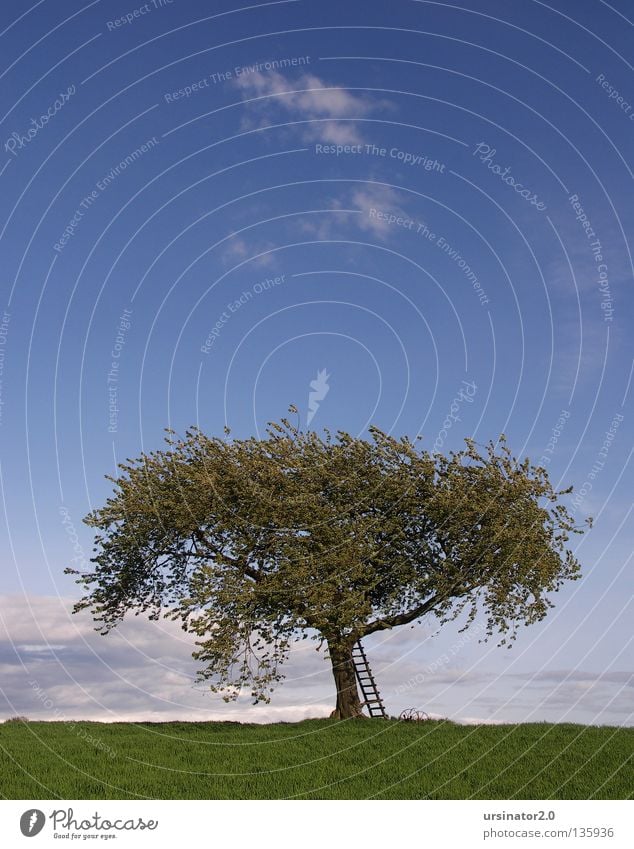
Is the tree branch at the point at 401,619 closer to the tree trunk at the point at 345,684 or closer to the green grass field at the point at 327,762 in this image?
the tree trunk at the point at 345,684

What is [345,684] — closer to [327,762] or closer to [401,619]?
[401,619]

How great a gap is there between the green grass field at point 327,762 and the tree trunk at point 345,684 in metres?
1.85

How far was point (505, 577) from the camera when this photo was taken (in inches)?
1353

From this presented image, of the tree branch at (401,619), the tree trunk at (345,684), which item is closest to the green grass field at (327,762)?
the tree trunk at (345,684)

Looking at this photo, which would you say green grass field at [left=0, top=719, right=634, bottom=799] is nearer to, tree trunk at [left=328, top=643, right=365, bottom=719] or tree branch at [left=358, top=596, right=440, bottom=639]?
tree trunk at [left=328, top=643, right=365, bottom=719]

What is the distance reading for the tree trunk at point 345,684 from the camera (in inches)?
1325

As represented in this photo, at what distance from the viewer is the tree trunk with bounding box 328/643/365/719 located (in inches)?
1325

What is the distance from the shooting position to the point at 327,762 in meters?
23.1

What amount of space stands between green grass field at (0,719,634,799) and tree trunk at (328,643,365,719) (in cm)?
185

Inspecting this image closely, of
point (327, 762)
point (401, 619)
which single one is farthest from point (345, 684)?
point (327, 762)

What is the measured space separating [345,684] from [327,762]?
36.8 feet

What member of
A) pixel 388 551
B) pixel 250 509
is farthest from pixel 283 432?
pixel 388 551

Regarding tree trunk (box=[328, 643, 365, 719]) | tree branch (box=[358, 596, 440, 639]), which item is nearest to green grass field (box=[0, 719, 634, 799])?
tree trunk (box=[328, 643, 365, 719])

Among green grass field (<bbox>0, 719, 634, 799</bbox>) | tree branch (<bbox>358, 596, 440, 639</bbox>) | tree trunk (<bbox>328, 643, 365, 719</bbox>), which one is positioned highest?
tree branch (<bbox>358, 596, 440, 639</bbox>)
